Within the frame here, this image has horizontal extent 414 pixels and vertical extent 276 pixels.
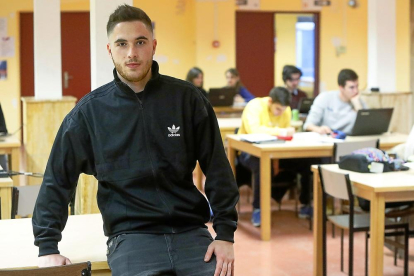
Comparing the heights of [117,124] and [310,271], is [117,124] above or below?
above

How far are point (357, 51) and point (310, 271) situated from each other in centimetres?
847

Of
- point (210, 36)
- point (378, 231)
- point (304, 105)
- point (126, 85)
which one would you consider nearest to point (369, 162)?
point (378, 231)

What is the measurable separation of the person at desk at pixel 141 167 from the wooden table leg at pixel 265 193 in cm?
356

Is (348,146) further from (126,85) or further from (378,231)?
(126,85)

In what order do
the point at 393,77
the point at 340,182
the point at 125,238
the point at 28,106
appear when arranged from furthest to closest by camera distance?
the point at 393,77 → the point at 28,106 → the point at 340,182 → the point at 125,238

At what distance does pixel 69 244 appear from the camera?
3006mm

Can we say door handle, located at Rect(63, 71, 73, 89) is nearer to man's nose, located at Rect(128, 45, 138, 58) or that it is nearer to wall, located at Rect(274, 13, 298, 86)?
wall, located at Rect(274, 13, 298, 86)

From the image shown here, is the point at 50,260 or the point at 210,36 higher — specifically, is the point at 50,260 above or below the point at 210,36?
below

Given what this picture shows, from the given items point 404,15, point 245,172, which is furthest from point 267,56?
point 245,172

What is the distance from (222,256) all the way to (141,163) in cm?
45

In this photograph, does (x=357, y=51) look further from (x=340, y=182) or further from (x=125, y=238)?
(x=125, y=238)

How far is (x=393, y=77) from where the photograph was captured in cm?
870

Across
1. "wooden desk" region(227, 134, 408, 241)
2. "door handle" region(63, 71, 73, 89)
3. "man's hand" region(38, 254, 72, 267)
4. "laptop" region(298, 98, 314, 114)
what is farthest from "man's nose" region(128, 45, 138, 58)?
"door handle" region(63, 71, 73, 89)

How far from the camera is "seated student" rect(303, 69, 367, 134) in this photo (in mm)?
7453
